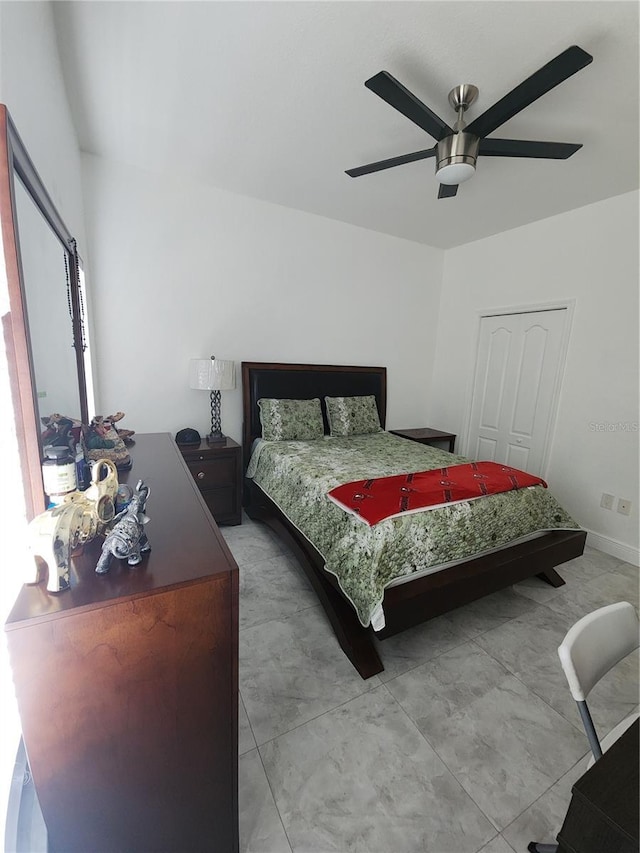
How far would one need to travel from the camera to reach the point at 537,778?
4.12 ft

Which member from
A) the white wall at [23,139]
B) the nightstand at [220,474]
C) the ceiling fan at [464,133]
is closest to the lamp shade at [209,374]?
the nightstand at [220,474]

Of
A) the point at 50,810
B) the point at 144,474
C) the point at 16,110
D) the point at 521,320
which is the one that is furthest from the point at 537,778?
the point at 521,320

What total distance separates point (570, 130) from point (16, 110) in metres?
2.55

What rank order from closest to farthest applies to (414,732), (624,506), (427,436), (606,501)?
(414,732)
(624,506)
(606,501)
(427,436)

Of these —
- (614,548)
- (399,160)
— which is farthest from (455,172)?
(614,548)

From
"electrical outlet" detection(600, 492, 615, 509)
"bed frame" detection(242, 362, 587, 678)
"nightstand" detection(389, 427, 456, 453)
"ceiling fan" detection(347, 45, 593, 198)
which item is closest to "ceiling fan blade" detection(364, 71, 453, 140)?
"ceiling fan" detection(347, 45, 593, 198)

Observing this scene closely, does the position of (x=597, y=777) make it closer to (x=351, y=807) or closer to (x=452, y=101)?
(x=351, y=807)

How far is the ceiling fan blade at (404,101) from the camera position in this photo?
1342 millimetres

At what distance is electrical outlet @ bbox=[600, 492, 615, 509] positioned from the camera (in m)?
2.83

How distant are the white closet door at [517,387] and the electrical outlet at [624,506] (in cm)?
63

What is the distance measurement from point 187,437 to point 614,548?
3496mm

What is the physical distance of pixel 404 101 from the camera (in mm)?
1433

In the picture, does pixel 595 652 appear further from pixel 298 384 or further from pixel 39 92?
pixel 298 384

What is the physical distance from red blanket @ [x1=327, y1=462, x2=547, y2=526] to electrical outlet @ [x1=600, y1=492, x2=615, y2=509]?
1.12 meters
